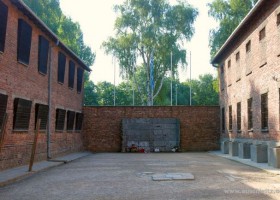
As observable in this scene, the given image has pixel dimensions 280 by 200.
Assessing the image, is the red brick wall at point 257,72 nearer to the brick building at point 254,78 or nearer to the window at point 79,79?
the brick building at point 254,78

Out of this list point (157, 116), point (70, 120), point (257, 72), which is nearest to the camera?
point (257, 72)

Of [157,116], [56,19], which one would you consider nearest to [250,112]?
[157,116]

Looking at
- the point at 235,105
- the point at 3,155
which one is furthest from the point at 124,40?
the point at 3,155

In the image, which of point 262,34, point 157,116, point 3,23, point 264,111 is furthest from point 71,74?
point 264,111

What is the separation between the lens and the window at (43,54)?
18297 mm

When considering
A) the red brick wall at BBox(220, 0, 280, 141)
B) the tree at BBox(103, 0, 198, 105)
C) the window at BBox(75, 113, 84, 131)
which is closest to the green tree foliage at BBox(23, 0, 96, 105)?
the tree at BBox(103, 0, 198, 105)

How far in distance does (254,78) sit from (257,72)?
0.52 meters

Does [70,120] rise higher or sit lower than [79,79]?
lower

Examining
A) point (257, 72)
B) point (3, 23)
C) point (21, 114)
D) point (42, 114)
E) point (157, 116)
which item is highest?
point (3, 23)

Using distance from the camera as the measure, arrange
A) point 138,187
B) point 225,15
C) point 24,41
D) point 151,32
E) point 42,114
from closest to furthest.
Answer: point 138,187, point 24,41, point 42,114, point 225,15, point 151,32

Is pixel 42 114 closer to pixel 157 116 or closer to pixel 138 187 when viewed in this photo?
pixel 138 187

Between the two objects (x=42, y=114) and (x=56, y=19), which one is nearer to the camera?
(x=42, y=114)

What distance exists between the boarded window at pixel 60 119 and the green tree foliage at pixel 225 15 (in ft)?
57.7

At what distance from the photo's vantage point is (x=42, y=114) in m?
18.6
